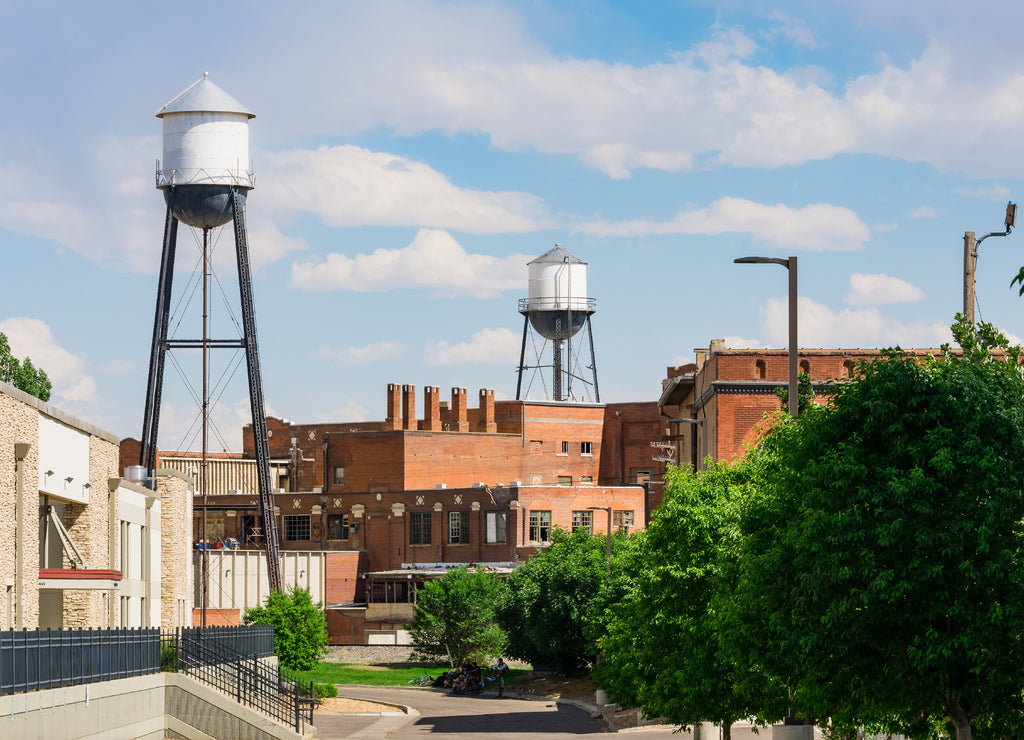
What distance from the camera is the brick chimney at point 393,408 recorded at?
109250mm

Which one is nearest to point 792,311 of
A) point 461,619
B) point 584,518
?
point 461,619

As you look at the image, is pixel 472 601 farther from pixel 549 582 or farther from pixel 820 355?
pixel 820 355

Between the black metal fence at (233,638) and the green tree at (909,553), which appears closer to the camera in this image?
A: the green tree at (909,553)

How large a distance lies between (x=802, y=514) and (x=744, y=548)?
247 cm

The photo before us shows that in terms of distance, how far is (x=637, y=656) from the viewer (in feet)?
121

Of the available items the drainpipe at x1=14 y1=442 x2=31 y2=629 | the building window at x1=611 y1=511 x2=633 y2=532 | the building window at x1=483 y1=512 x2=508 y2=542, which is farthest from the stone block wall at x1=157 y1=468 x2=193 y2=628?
the building window at x1=611 y1=511 x2=633 y2=532

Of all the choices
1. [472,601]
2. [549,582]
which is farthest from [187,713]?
[472,601]

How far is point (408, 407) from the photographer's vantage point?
110 meters

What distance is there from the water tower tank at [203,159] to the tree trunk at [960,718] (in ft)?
177

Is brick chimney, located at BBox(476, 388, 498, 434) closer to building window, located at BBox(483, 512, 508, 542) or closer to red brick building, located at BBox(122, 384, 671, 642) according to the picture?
red brick building, located at BBox(122, 384, 671, 642)

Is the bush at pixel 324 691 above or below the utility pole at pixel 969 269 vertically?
below

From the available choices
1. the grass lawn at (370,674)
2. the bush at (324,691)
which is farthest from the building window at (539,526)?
the bush at (324,691)

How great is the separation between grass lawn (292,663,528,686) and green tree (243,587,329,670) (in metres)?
6.31

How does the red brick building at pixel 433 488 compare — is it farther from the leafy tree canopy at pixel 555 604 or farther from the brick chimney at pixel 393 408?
the leafy tree canopy at pixel 555 604
